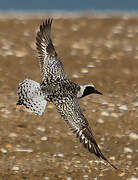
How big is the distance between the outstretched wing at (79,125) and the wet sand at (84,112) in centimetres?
75

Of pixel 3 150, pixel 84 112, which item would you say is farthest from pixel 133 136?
pixel 3 150

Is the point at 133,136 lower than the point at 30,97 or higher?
lower

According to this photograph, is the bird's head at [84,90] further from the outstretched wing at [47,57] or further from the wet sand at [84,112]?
the wet sand at [84,112]

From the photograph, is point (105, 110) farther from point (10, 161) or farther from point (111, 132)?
point (10, 161)

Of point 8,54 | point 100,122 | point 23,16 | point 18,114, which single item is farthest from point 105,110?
point 23,16

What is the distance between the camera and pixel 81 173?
7.83 meters

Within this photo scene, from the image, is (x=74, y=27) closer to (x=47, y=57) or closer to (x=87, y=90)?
(x=47, y=57)

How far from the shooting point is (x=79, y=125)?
24.5ft

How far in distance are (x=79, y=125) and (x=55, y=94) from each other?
1001 mm

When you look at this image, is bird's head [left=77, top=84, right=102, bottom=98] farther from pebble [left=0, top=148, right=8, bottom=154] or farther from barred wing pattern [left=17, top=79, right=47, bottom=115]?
pebble [left=0, top=148, right=8, bottom=154]

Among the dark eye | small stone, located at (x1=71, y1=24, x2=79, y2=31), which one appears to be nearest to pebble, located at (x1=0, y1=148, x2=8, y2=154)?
the dark eye

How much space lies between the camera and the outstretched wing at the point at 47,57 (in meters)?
8.75

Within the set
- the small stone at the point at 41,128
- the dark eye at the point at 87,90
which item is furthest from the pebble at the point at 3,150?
the dark eye at the point at 87,90

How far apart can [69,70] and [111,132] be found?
12.3ft
